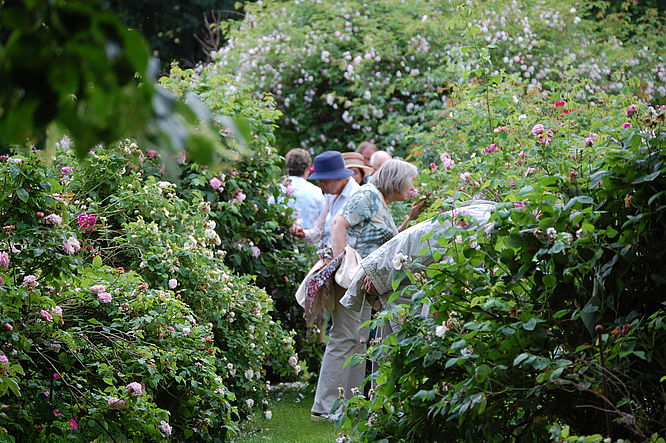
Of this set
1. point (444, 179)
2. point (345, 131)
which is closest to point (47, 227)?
point (444, 179)

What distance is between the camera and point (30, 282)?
3.72 metres

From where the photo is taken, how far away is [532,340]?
2.91 metres

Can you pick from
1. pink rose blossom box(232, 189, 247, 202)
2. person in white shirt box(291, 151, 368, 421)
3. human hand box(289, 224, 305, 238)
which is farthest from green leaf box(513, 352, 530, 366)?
human hand box(289, 224, 305, 238)

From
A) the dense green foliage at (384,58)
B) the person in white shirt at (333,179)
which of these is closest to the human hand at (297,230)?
the person in white shirt at (333,179)

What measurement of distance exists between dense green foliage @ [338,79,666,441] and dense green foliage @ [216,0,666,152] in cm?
912

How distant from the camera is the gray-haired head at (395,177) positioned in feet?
19.6

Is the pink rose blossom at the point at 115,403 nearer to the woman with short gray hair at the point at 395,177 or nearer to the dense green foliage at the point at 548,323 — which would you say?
the dense green foliage at the point at 548,323

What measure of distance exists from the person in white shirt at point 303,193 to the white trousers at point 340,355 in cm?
202

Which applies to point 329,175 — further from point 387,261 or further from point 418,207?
point 387,261

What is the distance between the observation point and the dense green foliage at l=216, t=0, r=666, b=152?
12.8m

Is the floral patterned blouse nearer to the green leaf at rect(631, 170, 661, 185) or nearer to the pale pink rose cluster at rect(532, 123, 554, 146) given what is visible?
the pale pink rose cluster at rect(532, 123, 554, 146)

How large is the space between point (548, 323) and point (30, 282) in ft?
6.95

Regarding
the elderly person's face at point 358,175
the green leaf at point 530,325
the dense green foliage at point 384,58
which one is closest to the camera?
the green leaf at point 530,325

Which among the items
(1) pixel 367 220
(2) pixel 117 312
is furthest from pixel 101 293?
(1) pixel 367 220
